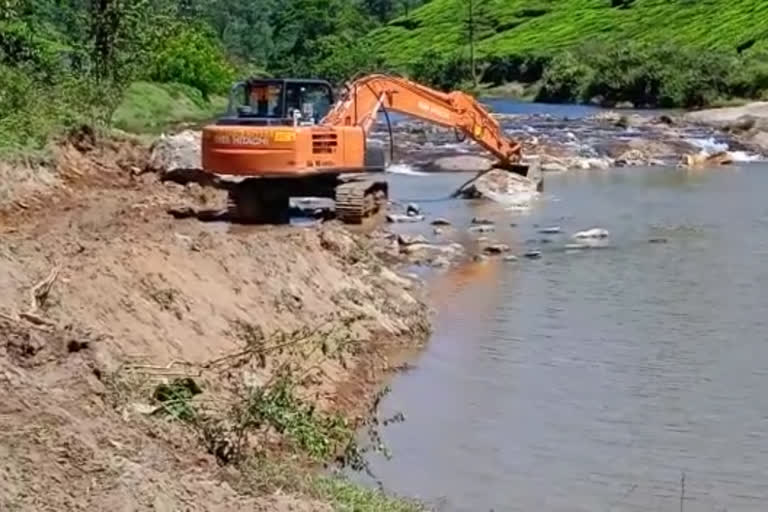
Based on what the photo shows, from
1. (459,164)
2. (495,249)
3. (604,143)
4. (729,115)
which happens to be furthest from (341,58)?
(495,249)

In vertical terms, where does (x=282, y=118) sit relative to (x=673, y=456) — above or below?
above

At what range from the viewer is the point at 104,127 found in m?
33.6

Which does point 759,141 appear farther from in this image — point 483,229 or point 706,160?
point 483,229

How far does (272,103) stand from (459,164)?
626 inches

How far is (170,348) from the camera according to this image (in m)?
13.5

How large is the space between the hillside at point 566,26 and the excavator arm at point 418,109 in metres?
56.1

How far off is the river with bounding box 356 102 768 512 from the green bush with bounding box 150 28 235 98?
2903 cm

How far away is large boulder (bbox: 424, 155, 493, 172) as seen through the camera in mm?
40325

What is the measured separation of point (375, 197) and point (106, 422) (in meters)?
21.1

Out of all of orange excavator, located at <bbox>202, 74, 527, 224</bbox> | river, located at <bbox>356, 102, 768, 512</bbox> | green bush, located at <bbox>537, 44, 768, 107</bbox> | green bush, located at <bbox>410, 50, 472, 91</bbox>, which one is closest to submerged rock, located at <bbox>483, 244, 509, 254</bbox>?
river, located at <bbox>356, 102, 768, 512</bbox>

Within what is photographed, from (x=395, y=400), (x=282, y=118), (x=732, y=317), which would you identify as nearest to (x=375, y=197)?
(x=282, y=118)

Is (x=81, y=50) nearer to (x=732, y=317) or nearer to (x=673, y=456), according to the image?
(x=732, y=317)

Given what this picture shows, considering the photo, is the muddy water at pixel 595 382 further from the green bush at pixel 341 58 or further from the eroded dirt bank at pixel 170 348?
the green bush at pixel 341 58

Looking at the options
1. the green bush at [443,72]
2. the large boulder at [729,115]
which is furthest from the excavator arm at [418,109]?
the green bush at [443,72]
